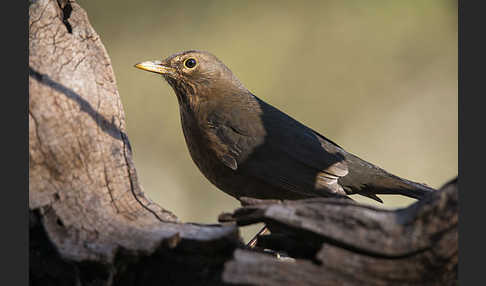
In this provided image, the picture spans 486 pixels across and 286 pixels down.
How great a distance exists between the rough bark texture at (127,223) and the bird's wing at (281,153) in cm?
126

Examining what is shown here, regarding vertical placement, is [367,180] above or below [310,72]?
below

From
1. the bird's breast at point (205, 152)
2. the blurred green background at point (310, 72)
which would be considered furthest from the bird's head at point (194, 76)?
the blurred green background at point (310, 72)

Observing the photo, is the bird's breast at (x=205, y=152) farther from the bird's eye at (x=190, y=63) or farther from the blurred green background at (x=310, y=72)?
the blurred green background at (x=310, y=72)

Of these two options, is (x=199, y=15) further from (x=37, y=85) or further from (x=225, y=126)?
(x=37, y=85)

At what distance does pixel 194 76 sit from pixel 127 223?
249 cm

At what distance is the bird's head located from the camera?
509 cm

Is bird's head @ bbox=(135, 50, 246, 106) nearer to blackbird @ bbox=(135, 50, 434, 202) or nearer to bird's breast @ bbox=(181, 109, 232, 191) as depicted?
blackbird @ bbox=(135, 50, 434, 202)

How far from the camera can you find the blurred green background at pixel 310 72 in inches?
300

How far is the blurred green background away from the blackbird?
2572 mm

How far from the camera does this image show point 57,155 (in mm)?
2977

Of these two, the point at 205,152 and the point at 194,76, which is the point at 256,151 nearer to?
the point at 205,152

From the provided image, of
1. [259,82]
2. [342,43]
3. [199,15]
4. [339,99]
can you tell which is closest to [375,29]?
[342,43]

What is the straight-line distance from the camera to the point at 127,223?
2914 millimetres

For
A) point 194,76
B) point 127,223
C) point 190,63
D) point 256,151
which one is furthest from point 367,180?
point 127,223
